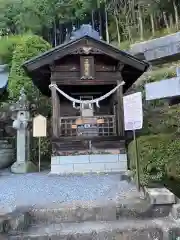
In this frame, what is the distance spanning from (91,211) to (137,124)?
2002mm

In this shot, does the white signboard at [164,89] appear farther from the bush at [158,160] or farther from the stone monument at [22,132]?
the stone monument at [22,132]

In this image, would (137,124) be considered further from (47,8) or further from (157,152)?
(47,8)

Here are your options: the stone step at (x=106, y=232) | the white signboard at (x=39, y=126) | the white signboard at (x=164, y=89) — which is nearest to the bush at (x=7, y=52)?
the white signboard at (x=39, y=126)

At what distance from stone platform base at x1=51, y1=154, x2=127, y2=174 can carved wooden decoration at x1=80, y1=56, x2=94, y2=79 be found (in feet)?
9.34

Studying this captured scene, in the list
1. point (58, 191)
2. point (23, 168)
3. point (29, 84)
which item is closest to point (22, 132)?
point (23, 168)

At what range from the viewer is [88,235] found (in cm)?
395

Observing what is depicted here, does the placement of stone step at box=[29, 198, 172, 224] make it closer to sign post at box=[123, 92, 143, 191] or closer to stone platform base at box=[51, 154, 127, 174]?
sign post at box=[123, 92, 143, 191]

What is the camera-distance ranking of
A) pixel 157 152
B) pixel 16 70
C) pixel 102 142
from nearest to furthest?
pixel 157 152
pixel 102 142
pixel 16 70

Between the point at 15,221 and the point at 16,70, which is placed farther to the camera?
the point at 16,70

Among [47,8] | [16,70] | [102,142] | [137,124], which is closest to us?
[137,124]

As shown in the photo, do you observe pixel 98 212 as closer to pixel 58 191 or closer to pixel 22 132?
pixel 58 191

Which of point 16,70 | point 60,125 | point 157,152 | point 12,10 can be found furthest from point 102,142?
point 12,10

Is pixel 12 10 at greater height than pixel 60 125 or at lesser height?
greater

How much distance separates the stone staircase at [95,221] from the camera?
3.98 meters
